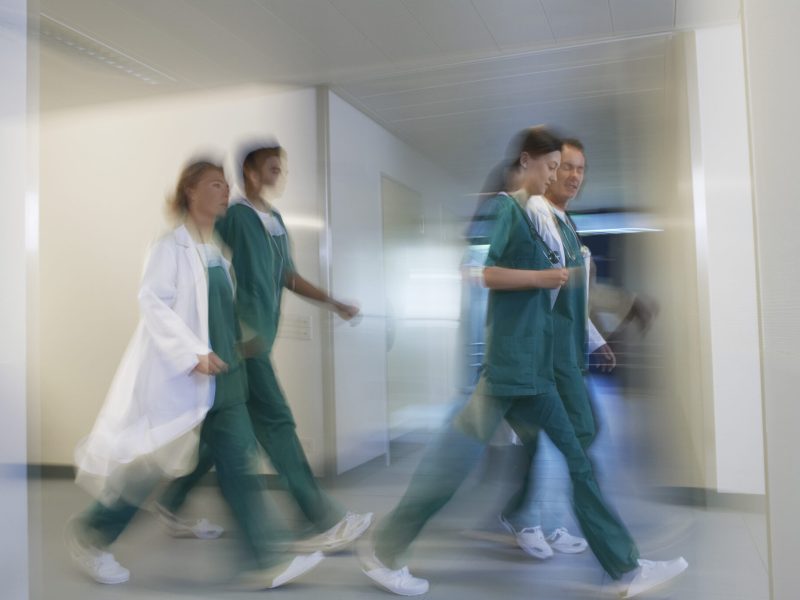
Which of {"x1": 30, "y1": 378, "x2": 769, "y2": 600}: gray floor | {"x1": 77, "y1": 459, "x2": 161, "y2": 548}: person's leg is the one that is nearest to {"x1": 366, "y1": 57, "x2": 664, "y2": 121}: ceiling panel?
{"x1": 30, "y1": 378, "x2": 769, "y2": 600}: gray floor

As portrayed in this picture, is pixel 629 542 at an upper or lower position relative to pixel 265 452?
lower

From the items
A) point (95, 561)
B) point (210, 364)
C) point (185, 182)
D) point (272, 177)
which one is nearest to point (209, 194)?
point (185, 182)

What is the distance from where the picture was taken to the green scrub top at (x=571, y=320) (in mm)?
2158

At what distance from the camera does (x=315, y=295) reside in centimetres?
251

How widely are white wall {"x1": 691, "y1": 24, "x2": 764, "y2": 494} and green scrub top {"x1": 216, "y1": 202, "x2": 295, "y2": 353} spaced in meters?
1.27

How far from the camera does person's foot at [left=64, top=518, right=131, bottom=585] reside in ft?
8.52

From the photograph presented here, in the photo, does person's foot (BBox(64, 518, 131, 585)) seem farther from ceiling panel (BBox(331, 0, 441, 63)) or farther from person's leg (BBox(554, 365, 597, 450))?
ceiling panel (BBox(331, 0, 441, 63))

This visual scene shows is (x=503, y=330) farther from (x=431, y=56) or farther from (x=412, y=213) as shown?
(x=431, y=56)

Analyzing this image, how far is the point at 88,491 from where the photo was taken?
9.18 ft

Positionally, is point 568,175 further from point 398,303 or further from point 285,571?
point 285,571

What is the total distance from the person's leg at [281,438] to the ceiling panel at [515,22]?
1253mm

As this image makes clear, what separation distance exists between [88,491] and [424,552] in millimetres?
1273

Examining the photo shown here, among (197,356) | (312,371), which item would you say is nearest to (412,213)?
(312,371)

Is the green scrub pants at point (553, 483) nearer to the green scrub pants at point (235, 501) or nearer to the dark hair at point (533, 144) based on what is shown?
the dark hair at point (533, 144)
